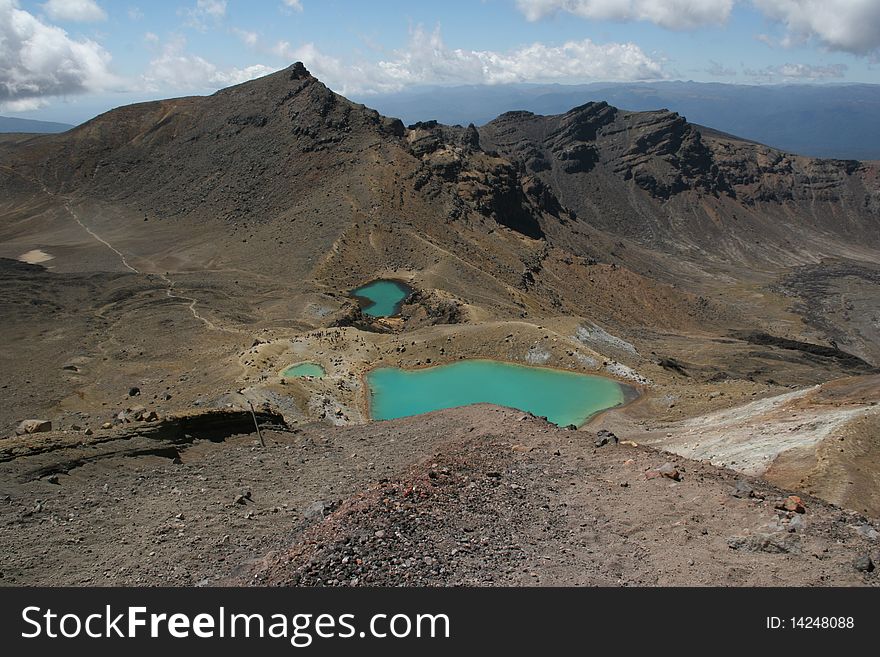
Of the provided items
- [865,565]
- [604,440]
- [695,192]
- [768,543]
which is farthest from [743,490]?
[695,192]

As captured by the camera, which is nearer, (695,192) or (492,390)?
(492,390)

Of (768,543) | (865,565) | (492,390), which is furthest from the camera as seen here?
(492,390)

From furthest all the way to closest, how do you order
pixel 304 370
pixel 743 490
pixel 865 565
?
pixel 304 370 → pixel 743 490 → pixel 865 565

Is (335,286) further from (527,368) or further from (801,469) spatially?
(801,469)

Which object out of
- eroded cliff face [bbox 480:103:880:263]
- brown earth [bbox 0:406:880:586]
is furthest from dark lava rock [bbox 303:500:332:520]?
eroded cliff face [bbox 480:103:880:263]

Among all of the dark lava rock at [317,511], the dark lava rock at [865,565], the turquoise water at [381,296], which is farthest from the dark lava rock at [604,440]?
the turquoise water at [381,296]

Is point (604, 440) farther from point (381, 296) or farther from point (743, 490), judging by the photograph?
point (381, 296)
